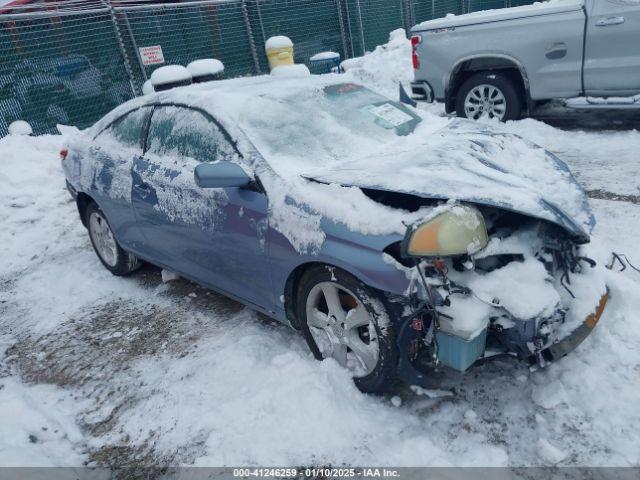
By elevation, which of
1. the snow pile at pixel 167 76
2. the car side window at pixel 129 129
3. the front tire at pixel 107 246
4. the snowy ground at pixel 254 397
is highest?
the snow pile at pixel 167 76

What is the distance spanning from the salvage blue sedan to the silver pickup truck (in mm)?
3143

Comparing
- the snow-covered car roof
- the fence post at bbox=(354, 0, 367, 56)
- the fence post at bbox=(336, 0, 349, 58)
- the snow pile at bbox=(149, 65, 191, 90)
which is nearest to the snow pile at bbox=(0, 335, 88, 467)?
the snow-covered car roof

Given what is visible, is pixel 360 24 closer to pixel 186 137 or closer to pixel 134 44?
pixel 134 44

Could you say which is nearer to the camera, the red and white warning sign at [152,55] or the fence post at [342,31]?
the red and white warning sign at [152,55]

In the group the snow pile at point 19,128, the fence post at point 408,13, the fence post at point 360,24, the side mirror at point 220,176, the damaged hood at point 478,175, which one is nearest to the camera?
the damaged hood at point 478,175

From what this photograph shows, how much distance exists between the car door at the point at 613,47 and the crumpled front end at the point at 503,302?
4.38m

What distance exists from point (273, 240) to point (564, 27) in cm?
515

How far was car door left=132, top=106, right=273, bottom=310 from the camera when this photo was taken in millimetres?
2961

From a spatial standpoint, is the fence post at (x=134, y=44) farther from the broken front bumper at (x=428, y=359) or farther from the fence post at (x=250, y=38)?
the broken front bumper at (x=428, y=359)

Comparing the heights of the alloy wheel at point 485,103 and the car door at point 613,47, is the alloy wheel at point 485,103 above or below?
below

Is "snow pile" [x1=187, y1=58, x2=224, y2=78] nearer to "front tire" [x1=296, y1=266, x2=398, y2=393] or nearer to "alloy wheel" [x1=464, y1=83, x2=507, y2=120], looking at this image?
"alloy wheel" [x1=464, y1=83, x2=507, y2=120]

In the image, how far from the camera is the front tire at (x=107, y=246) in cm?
448

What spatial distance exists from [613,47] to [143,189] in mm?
5487

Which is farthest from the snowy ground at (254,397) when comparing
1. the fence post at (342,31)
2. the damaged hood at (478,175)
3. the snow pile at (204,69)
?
the fence post at (342,31)
